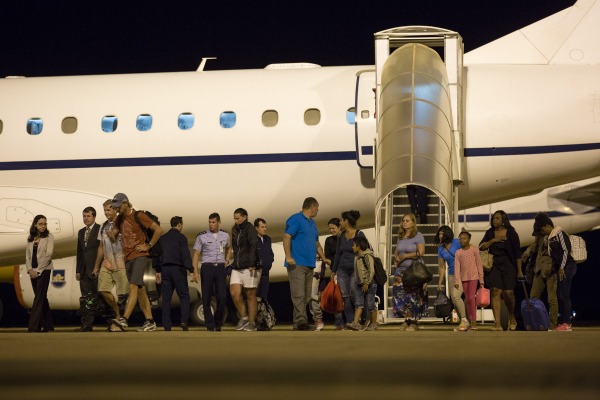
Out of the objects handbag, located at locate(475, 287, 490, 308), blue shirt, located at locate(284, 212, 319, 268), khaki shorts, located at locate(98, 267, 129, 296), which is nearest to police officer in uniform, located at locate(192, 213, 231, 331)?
khaki shorts, located at locate(98, 267, 129, 296)

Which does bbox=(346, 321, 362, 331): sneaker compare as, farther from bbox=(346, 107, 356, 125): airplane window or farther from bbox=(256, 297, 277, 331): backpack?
bbox=(346, 107, 356, 125): airplane window

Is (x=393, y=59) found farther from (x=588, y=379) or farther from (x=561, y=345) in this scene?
(x=588, y=379)

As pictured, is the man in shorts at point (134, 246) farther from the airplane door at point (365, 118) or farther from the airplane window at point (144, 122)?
the airplane door at point (365, 118)

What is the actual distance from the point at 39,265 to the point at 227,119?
5.02m

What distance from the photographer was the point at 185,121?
73.2 feet

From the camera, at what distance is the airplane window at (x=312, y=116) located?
71.5 ft

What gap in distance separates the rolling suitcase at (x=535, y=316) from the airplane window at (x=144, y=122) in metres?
8.37

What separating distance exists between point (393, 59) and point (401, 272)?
18.3 ft

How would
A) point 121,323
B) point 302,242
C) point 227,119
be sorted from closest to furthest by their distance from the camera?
1. point 121,323
2. point 302,242
3. point 227,119

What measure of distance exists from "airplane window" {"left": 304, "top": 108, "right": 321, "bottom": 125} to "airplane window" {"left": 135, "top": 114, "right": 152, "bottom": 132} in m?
2.94

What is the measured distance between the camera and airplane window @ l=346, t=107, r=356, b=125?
2173 cm

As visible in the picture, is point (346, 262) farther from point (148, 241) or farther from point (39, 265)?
point (39, 265)

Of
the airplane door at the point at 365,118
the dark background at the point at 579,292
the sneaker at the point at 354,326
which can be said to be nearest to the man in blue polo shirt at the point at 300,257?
the sneaker at the point at 354,326

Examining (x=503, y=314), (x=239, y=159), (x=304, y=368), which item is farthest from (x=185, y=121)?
(x=304, y=368)
